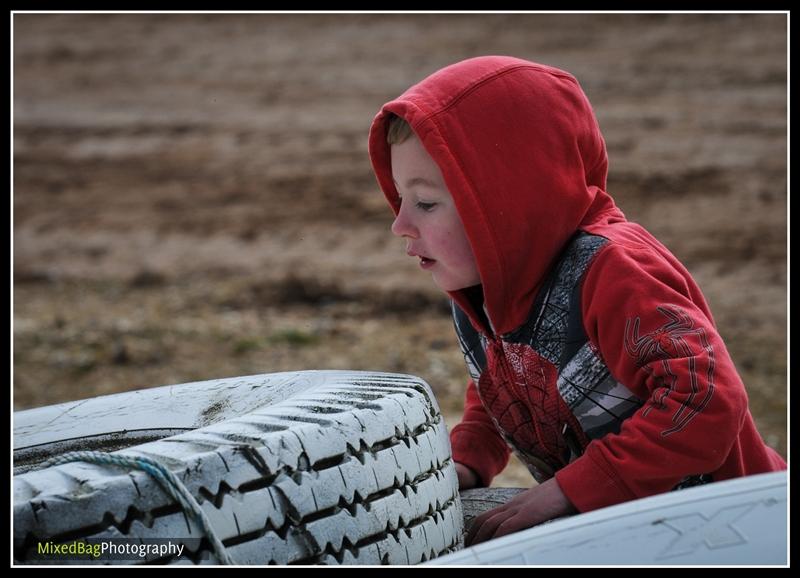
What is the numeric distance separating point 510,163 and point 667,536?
839mm

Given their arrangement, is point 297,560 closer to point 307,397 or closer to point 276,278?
point 307,397

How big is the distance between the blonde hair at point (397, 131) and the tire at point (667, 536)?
3.11 ft

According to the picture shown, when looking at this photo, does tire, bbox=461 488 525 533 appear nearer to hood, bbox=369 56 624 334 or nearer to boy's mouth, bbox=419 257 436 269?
hood, bbox=369 56 624 334

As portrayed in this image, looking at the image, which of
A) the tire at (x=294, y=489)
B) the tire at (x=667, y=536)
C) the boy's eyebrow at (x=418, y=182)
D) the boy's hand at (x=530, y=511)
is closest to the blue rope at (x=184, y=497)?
the tire at (x=294, y=489)

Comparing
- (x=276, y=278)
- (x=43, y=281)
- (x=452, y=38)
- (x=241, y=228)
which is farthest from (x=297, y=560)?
(x=452, y=38)

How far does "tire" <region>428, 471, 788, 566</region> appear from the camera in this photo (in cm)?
156

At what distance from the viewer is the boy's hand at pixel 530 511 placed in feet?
6.43

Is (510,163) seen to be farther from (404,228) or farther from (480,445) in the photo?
(480,445)

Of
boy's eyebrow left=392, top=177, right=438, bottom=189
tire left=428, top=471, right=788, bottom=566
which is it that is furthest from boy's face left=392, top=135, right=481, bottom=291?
tire left=428, top=471, right=788, bottom=566

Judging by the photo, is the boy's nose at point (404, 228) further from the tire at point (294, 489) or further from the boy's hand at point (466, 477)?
the boy's hand at point (466, 477)

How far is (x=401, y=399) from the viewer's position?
1.98 meters

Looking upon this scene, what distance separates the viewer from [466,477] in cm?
250

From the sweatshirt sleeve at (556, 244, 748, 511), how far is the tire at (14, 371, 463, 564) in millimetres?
284

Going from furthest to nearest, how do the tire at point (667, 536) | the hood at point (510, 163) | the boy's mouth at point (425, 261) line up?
the boy's mouth at point (425, 261)
the hood at point (510, 163)
the tire at point (667, 536)
